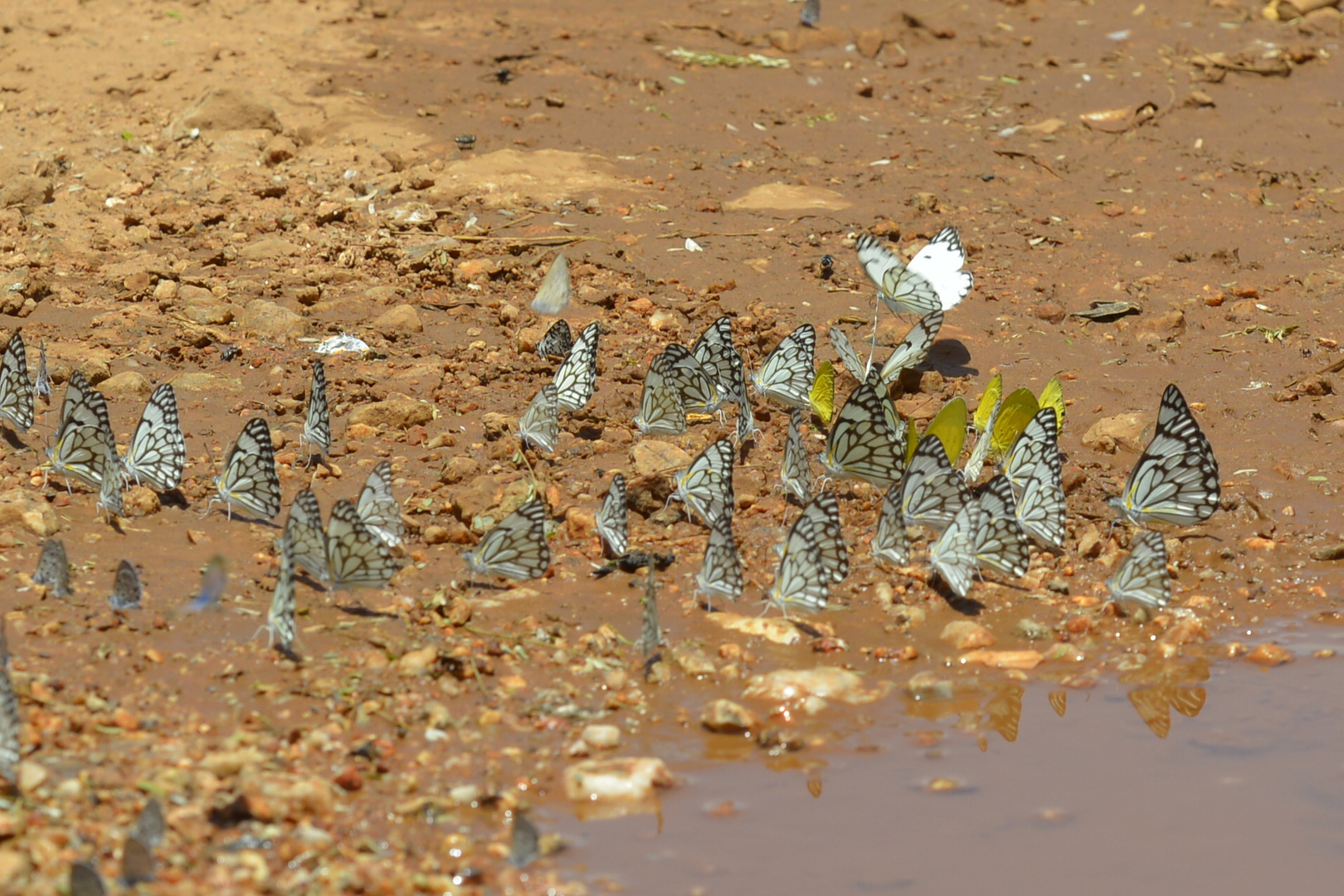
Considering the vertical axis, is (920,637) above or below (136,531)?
below

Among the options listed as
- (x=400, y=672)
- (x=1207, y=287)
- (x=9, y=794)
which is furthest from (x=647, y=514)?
(x=1207, y=287)

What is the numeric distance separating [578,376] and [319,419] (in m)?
1.37

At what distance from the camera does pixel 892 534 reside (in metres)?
5.68

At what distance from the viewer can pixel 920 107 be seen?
11695 millimetres

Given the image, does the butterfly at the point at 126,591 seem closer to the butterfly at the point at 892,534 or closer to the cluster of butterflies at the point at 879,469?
the cluster of butterflies at the point at 879,469

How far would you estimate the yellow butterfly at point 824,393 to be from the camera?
6.80 meters

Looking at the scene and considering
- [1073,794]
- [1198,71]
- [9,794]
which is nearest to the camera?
[9,794]

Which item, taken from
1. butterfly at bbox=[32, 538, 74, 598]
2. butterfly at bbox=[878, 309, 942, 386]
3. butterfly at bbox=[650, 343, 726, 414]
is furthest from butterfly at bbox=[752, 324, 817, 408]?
butterfly at bbox=[32, 538, 74, 598]

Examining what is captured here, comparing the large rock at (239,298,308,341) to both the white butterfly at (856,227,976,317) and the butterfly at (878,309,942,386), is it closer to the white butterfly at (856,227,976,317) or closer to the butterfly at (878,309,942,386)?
the white butterfly at (856,227,976,317)

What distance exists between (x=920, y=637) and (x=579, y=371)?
240 cm

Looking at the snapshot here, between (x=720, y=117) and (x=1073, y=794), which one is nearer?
(x=1073, y=794)

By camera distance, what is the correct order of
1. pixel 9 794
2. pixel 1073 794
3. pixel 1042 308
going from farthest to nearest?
pixel 1042 308 < pixel 1073 794 < pixel 9 794

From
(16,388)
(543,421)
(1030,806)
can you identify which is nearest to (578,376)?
(543,421)

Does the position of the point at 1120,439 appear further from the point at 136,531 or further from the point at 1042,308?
the point at 136,531
